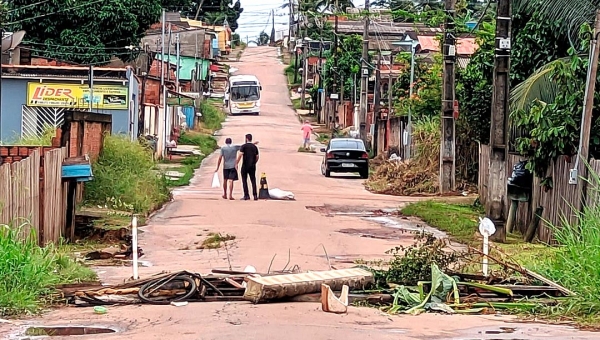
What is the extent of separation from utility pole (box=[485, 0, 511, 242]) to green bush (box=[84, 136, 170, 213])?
795cm

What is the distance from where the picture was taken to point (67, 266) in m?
13.7

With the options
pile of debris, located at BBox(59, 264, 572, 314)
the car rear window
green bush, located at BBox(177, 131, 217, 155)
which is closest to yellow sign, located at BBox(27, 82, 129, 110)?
the car rear window

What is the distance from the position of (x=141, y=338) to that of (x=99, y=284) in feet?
12.2

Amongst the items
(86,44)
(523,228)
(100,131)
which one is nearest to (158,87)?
(86,44)

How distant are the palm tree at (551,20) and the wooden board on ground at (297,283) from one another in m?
8.15

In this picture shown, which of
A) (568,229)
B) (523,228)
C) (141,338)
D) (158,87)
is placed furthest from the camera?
(158,87)

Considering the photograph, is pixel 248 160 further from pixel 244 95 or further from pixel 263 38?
pixel 263 38

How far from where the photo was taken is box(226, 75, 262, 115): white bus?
75.7m

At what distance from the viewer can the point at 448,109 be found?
29969mm

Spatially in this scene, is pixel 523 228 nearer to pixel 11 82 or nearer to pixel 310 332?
pixel 310 332

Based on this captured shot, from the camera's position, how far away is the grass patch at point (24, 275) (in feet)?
36.9

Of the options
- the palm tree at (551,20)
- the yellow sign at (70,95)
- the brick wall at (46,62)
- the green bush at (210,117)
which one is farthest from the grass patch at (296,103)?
the palm tree at (551,20)

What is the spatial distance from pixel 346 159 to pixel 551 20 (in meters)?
19.3

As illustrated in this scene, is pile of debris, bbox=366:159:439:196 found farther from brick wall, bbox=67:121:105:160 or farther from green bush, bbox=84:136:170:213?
brick wall, bbox=67:121:105:160
